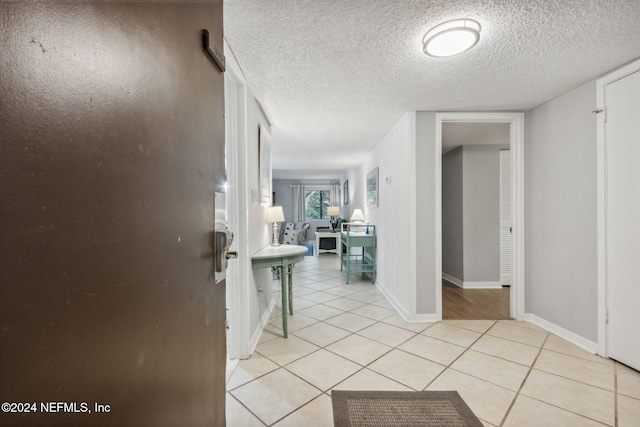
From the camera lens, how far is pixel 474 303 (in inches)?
141

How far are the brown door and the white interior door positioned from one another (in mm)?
2858

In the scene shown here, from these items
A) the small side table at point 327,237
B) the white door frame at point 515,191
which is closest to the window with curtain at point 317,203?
the small side table at point 327,237

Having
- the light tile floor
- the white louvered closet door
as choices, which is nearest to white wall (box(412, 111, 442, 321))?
the light tile floor

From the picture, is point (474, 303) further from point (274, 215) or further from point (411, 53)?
point (411, 53)

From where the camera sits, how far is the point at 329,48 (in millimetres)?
1804

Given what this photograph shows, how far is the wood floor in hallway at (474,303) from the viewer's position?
3.15 metres

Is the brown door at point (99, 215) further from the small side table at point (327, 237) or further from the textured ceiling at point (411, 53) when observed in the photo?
the small side table at point (327, 237)

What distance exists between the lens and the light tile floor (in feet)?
5.16

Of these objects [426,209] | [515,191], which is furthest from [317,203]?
[515,191]

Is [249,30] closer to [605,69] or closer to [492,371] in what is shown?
[605,69]

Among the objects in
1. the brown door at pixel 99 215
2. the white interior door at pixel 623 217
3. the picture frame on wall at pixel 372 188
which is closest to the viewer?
the brown door at pixel 99 215

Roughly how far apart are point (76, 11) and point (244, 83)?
1.91 metres

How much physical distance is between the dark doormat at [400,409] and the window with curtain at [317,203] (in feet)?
28.0

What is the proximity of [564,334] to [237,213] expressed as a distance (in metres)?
3.11
